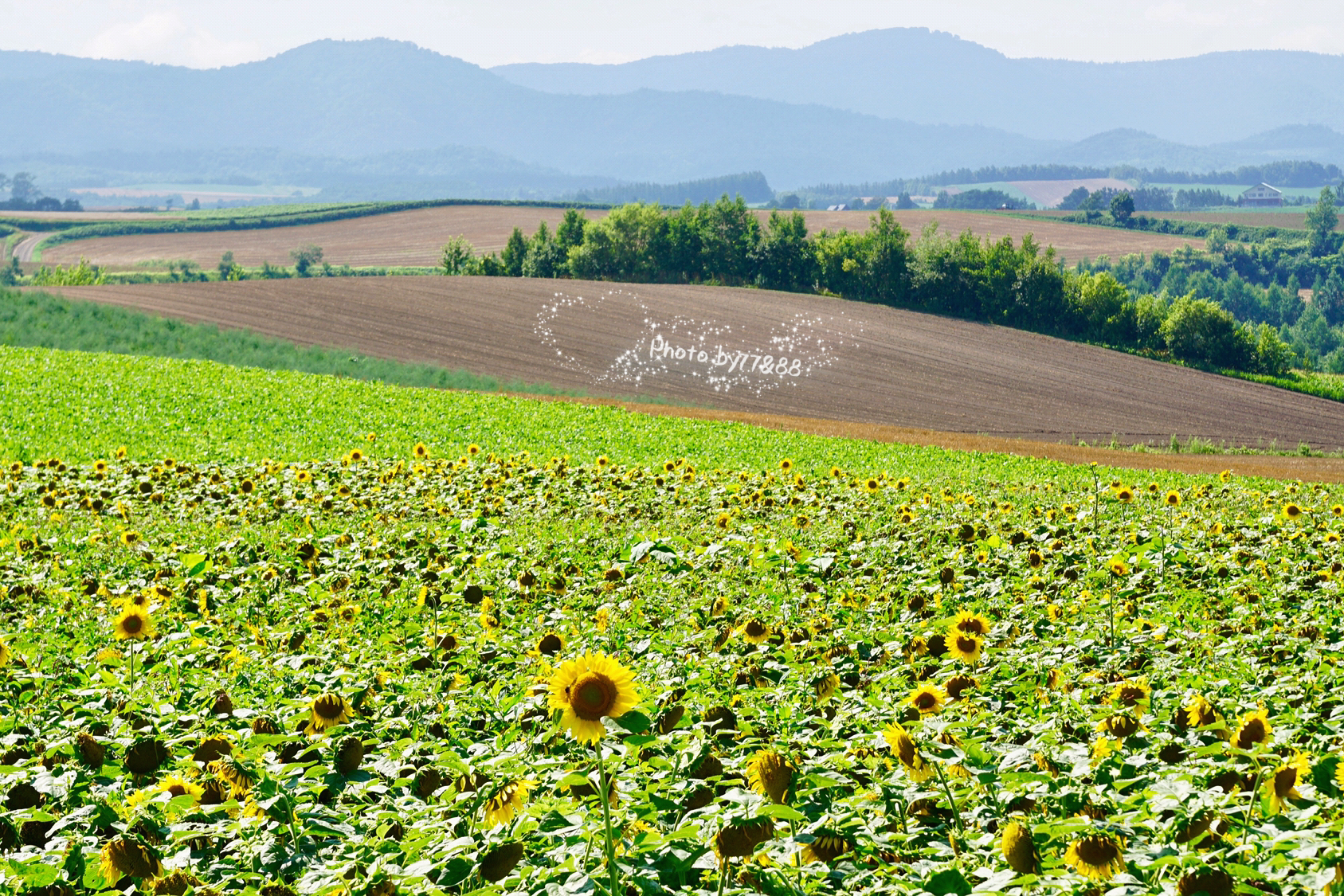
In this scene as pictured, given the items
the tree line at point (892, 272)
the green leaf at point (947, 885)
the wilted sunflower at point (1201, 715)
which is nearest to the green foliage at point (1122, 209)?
the tree line at point (892, 272)

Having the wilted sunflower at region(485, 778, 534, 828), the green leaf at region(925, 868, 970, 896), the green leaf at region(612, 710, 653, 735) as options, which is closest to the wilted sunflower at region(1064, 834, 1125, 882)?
the green leaf at region(925, 868, 970, 896)

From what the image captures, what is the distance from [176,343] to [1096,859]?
44.2m

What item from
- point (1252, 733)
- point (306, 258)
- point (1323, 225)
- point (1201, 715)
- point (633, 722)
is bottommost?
point (1201, 715)

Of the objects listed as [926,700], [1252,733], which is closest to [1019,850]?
[1252,733]

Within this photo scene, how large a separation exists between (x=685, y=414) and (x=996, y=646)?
1175 inches

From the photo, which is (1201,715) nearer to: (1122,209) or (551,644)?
(551,644)

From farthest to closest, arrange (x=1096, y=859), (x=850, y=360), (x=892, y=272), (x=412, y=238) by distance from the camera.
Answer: (x=412, y=238)
(x=892, y=272)
(x=850, y=360)
(x=1096, y=859)

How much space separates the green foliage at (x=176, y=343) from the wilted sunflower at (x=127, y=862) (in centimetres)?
3657

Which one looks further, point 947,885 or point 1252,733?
point 1252,733

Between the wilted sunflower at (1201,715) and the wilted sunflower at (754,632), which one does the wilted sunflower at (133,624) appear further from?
the wilted sunflower at (1201,715)

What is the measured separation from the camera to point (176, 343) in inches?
1649

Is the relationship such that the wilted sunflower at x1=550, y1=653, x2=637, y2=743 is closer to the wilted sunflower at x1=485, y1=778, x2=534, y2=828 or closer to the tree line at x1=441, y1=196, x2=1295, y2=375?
the wilted sunflower at x1=485, y1=778, x2=534, y2=828

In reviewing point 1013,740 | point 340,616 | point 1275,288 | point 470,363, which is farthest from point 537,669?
point 1275,288

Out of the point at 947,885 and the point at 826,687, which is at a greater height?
the point at 947,885
